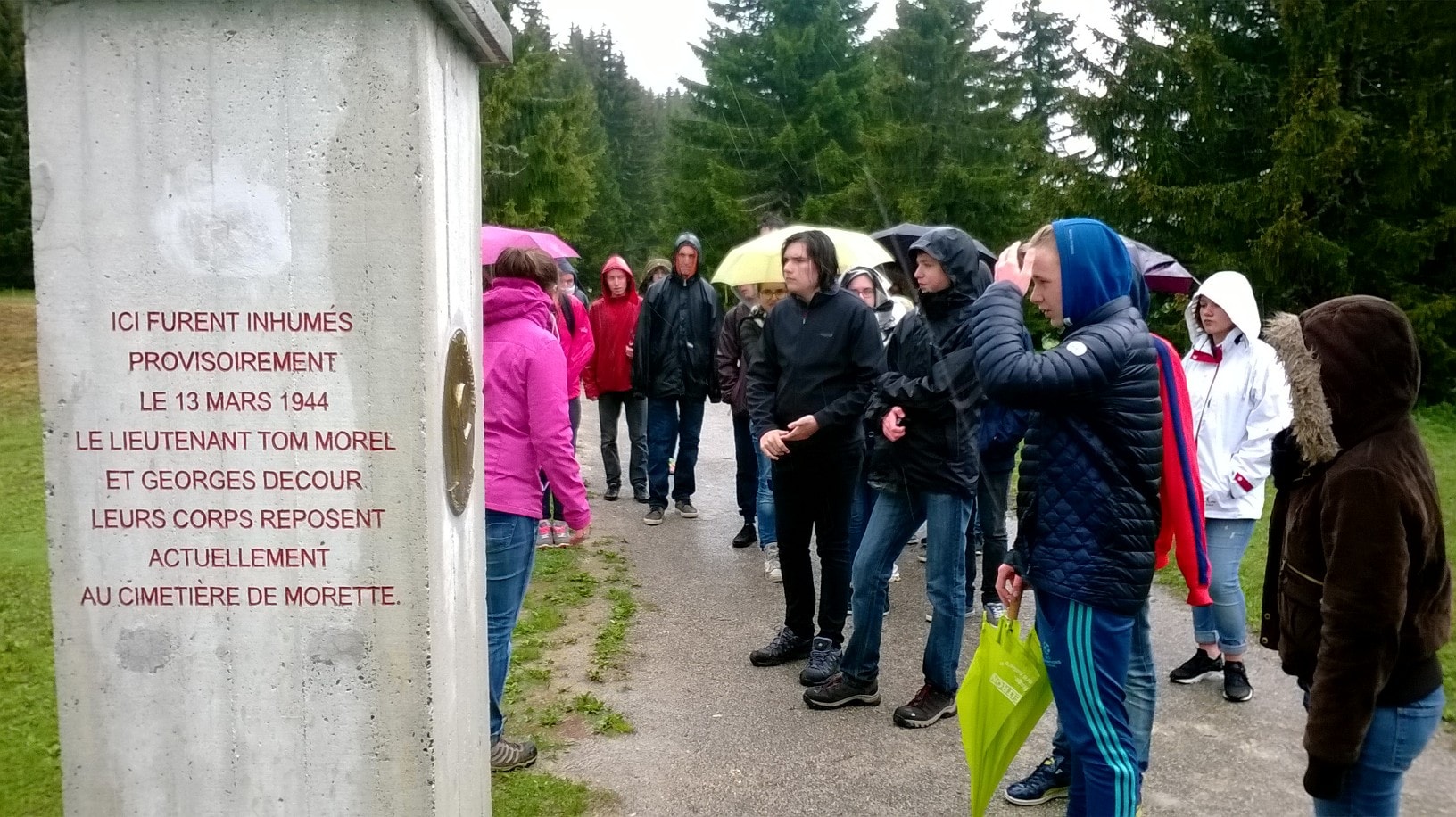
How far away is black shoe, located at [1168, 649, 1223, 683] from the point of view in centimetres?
536

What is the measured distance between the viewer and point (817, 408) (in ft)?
17.2

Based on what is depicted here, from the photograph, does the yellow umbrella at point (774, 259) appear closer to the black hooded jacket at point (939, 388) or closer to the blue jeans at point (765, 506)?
the blue jeans at point (765, 506)

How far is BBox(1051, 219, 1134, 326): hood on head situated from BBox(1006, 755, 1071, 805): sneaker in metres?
1.79

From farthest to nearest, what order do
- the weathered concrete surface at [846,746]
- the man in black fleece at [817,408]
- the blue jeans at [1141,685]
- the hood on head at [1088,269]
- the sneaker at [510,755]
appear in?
1. the man in black fleece at [817,408]
2. the sneaker at [510,755]
3. the weathered concrete surface at [846,746]
4. the blue jeans at [1141,685]
5. the hood on head at [1088,269]

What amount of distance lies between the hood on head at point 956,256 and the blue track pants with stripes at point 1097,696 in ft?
5.99

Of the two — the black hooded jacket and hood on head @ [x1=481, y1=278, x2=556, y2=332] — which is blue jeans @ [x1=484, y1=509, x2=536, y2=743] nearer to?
hood on head @ [x1=481, y1=278, x2=556, y2=332]

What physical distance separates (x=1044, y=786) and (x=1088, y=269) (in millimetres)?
1989

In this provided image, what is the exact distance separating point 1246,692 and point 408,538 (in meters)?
4.06

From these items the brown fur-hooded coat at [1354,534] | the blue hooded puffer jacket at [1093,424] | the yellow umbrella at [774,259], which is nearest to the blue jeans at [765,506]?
the yellow umbrella at [774,259]

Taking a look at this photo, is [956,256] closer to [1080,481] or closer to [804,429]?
[804,429]

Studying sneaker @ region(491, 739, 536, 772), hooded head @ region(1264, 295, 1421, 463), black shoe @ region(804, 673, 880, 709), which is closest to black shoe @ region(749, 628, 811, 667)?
black shoe @ region(804, 673, 880, 709)

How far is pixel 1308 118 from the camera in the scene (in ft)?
51.4

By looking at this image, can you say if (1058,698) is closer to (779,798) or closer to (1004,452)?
(779,798)

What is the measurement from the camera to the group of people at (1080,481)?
8.68 feet
